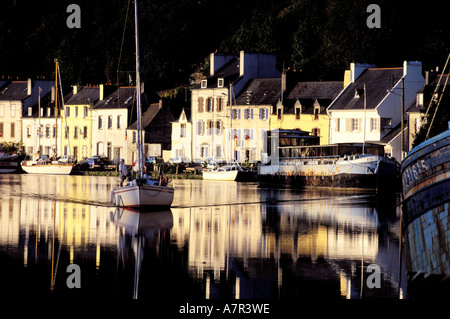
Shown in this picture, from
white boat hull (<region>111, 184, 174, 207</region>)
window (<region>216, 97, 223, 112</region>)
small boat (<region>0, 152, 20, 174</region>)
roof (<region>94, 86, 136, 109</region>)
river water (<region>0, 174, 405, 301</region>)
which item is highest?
roof (<region>94, 86, 136, 109</region>)

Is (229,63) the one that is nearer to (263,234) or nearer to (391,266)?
(263,234)

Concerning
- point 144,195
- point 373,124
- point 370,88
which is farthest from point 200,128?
point 144,195

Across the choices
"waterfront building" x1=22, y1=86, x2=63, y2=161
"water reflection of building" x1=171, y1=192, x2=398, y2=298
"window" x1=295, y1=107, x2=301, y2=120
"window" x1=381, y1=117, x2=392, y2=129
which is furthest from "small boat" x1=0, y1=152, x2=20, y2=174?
"water reflection of building" x1=171, y1=192, x2=398, y2=298

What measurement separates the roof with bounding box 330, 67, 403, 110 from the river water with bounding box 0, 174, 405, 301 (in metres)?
40.9

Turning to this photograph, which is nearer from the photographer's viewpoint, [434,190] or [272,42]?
[434,190]

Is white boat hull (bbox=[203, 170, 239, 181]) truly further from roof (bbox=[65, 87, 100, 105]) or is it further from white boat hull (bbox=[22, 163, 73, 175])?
roof (bbox=[65, 87, 100, 105])

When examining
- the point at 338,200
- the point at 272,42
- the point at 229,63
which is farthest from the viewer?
the point at 272,42

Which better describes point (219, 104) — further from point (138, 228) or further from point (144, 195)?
point (138, 228)

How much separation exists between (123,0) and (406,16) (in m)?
87.2

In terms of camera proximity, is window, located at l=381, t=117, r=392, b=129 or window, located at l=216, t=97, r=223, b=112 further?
window, located at l=216, t=97, r=223, b=112

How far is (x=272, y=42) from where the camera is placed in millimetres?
132000

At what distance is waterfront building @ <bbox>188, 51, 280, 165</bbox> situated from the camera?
4409 inches
